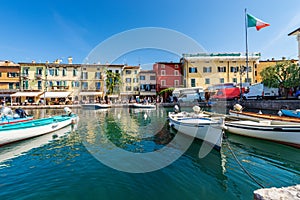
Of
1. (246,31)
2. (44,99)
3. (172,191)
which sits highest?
(246,31)

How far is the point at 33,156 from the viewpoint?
6.58 m

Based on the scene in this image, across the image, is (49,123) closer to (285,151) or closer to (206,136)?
(206,136)

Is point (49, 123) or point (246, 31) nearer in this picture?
point (49, 123)

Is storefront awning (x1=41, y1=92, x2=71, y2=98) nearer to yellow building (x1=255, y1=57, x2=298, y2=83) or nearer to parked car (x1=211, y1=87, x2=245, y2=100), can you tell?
parked car (x1=211, y1=87, x2=245, y2=100)

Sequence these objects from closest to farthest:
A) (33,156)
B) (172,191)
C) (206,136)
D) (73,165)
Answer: (172,191)
(73,165)
(33,156)
(206,136)

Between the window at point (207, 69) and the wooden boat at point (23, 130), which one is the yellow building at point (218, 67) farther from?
the wooden boat at point (23, 130)

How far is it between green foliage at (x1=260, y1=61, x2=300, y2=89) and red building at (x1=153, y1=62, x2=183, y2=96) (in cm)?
2088

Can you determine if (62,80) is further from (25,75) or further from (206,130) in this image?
(206,130)

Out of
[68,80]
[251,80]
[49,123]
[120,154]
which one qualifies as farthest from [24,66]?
[251,80]

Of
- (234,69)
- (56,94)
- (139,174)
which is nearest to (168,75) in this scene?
(234,69)

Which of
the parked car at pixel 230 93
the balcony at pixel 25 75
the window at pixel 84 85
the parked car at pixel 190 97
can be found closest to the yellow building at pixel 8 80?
the balcony at pixel 25 75

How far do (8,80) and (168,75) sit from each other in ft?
129

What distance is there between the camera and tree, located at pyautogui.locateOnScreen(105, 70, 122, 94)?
121 feet

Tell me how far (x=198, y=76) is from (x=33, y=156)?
122 feet
